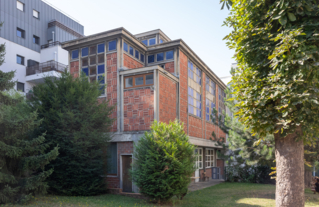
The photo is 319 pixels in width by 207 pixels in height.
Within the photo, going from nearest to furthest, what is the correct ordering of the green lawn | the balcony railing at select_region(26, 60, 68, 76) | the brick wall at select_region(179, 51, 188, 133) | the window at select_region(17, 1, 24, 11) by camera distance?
the green lawn
the brick wall at select_region(179, 51, 188, 133)
the balcony railing at select_region(26, 60, 68, 76)
the window at select_region(17, 1, 24, 11)

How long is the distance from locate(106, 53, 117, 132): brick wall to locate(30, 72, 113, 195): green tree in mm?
1269

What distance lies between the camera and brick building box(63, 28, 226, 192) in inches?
555

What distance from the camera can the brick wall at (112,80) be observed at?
15.0m

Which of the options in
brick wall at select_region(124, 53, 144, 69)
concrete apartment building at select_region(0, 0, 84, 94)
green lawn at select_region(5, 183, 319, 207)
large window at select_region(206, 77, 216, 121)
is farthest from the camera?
concrete apartment building at select_region(0, 0, 84, 94)

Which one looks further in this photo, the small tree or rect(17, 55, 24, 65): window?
rect(17, 55, 24, 65): window

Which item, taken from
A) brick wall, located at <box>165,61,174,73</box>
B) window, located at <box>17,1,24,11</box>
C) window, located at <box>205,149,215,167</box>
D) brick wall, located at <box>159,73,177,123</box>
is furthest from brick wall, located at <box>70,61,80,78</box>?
window, located at <box>17,1,24,11</box>

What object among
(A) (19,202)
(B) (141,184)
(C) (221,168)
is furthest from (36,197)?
(C) (221,168)

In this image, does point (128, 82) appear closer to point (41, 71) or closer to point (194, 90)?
point (194, 90)

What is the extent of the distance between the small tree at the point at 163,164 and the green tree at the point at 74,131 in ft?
8.40

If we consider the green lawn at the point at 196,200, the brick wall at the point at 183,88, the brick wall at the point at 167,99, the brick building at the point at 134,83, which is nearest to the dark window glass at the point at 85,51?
the brick building at the point at 134,83

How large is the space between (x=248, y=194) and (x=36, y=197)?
1017cm

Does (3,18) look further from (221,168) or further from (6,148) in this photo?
(221,168)

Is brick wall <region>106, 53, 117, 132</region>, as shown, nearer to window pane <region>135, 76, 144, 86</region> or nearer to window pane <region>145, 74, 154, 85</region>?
window pane <region>135, 76, 144, 86</region>

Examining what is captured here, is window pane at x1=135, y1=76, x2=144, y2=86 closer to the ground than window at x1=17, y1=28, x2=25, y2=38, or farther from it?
closer to the ground
